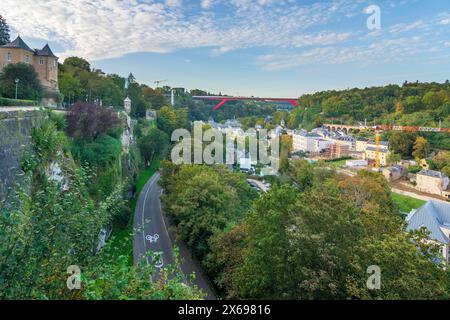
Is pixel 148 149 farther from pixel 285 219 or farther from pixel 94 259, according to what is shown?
pixel 94 259

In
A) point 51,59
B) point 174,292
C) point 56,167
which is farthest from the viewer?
point 51,59

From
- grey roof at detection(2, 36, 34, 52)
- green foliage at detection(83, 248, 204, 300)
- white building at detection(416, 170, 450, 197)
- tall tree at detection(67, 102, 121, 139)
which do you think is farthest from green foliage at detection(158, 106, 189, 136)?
green foliage at detection(83, 248, 204, 300)

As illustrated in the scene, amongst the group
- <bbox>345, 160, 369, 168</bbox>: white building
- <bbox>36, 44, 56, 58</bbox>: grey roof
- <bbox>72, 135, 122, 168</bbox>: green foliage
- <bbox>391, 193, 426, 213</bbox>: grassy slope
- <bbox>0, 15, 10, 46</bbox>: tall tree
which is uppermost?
<bbox>0, 15, 10, 46</bbox>: tall tree

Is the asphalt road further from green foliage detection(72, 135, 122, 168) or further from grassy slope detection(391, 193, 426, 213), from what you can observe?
grassy slope detection(391, 193, 426, 213)

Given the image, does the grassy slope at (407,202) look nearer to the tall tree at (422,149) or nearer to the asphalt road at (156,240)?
the tall tree at (422,149)
